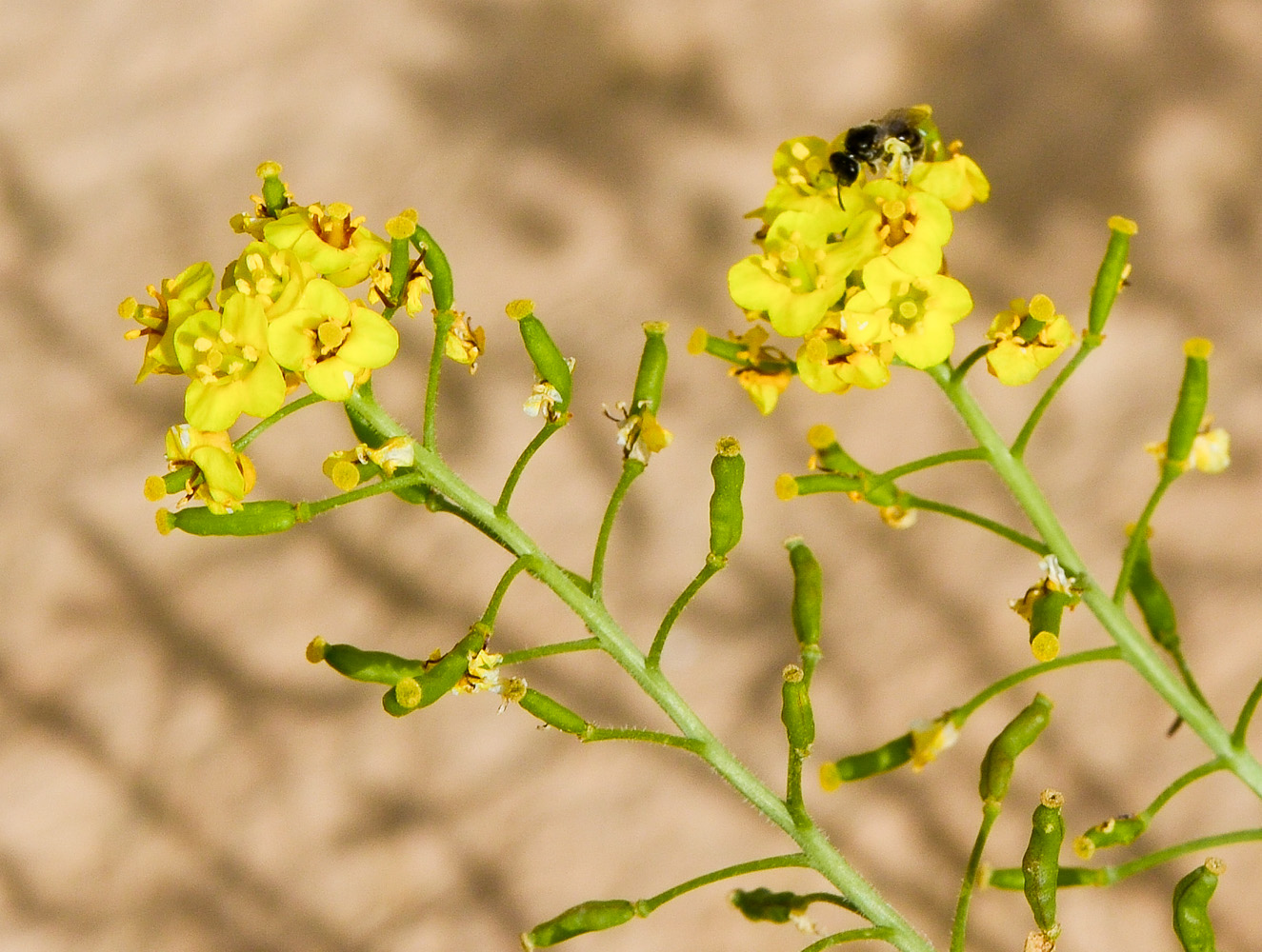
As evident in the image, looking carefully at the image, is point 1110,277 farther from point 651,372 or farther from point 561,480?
point 561,480

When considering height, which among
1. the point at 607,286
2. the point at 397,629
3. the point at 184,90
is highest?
the point at 184,90

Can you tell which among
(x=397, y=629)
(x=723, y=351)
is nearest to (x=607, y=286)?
(x=397, y=629)

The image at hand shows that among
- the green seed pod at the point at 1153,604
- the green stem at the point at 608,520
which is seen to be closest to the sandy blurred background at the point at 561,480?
the green seed pod at the point at 1153,604

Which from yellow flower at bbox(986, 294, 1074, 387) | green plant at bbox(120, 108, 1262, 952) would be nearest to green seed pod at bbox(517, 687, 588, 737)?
green plant at bbox(120, 108, 1262, 952)

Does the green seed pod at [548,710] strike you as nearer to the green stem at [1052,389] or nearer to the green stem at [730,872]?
the green stem at [730,872]

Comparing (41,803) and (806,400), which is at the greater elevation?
(806,400)

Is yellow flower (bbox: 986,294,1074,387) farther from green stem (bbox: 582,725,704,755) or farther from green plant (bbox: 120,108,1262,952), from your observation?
green stem (bbox: 582,725,704,755)

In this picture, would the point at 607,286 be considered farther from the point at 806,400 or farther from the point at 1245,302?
the point at 1245,302
